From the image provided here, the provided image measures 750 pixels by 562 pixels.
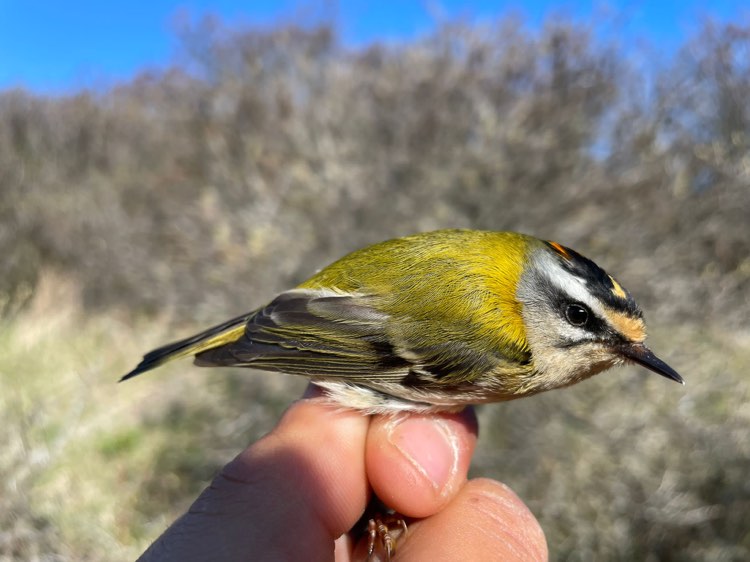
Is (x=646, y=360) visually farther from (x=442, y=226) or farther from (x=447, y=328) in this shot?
(x=442, y=226)

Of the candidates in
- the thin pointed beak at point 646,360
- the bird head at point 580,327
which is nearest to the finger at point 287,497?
the bird head at point 580,327

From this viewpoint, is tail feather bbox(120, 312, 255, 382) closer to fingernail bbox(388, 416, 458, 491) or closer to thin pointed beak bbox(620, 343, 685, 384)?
fingernail bbox(388, 416, 458, 491)

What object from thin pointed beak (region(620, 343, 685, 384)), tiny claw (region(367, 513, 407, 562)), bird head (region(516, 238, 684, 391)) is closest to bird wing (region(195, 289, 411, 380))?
bird head (region(516, 238, 684, 391))

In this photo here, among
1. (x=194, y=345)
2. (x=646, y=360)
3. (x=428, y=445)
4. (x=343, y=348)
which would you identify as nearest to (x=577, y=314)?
(x=646, y=360)

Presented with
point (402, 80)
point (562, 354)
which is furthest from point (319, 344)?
point (402, 80)

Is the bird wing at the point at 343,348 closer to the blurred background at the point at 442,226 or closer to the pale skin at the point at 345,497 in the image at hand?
the pale skin at the point at 345,497
